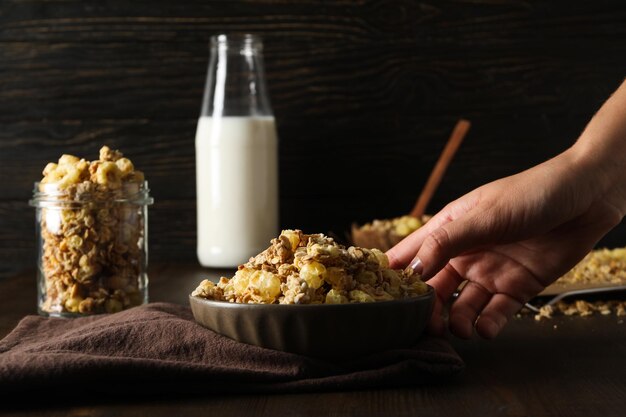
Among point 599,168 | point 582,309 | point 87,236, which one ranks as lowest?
point 582,309

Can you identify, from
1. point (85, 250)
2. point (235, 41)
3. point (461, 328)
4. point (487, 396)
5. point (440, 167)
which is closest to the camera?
point (487, 396)

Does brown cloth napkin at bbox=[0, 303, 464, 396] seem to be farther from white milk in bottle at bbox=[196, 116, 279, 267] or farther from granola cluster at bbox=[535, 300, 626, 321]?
white milk in bottle at bbox=[196, 116, 279, 267]

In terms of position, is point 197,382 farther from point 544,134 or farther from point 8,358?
point 544,134

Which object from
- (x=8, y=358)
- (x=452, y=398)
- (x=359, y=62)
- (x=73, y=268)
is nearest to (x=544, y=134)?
(x=359, y=62)

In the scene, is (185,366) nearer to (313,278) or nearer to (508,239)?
(313,278)

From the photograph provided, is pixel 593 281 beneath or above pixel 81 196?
beneath

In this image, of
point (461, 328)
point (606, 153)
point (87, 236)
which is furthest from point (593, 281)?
point (87, 236)

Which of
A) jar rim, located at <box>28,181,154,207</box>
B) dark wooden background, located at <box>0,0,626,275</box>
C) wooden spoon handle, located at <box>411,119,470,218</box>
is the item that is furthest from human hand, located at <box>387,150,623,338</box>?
dark wooden background, located at <box>0,0,626,275</box>

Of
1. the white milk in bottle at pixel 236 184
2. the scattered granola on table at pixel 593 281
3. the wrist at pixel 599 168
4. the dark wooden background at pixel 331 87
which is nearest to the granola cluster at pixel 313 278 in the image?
the wrist at pixel 599 168
